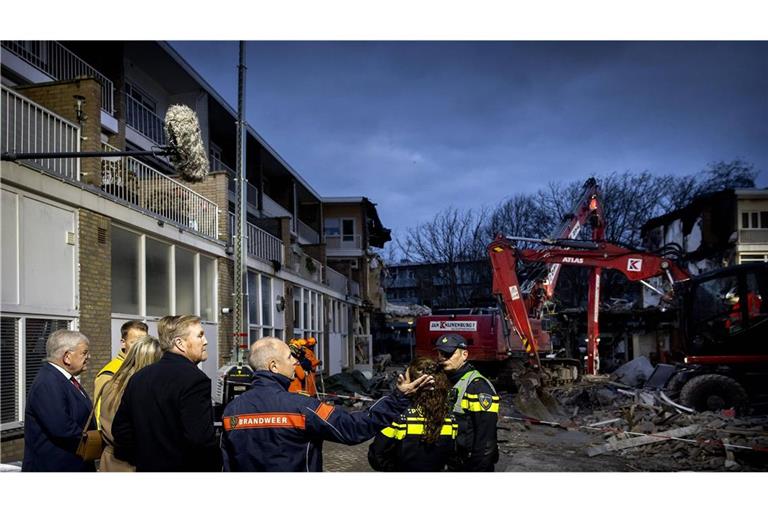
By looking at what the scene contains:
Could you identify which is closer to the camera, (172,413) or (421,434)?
(172,413)

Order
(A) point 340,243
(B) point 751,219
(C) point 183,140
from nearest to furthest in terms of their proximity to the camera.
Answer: (C) point 183,140
(B) point 751,219
(A) point 340,243

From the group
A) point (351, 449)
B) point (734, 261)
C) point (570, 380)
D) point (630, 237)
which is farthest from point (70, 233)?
point (630, 237)

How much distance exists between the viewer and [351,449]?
10055mm

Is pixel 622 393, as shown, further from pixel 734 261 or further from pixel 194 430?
pixel 194 430

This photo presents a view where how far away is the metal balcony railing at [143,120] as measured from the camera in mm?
15328

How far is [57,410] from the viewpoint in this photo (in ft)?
13.6

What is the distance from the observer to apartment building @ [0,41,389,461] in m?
7.08

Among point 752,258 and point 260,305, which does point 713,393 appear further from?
point 260,305

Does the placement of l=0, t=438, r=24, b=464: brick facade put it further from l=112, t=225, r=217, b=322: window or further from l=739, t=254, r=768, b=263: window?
l=739, t=254, r=768, b=263: window

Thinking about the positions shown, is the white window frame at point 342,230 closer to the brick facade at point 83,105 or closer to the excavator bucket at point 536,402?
the excavator bucket at point 536,402

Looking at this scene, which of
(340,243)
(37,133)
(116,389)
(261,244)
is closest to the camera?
(116,389)

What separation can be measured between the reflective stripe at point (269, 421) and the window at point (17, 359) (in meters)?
4.36

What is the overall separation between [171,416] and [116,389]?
0.65m

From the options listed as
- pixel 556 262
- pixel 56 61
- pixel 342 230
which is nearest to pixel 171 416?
pixel 56 61
